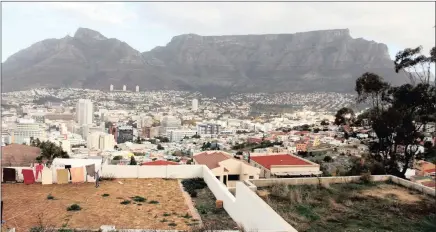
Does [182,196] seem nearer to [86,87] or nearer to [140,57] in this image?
[86,87]

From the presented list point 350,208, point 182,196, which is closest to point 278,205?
point 350,208

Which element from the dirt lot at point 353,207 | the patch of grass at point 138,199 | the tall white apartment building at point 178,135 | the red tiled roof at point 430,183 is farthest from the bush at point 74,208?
the tall white apartment building at point 178,135

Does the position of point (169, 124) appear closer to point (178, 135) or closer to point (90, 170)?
point (178, 135)

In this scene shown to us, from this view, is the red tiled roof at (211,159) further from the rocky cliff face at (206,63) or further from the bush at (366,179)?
the rocky cliff face at (206,63)

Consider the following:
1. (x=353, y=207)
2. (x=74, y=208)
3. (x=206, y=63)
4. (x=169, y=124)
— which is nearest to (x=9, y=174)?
(x=74, y=208)

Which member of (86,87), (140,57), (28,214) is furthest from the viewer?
(140,57)

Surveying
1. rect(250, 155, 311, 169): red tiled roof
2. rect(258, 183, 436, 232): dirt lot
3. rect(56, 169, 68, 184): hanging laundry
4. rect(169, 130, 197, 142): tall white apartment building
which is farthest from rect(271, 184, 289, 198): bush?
rect(169, 130, 197, 142): tall white apartment building
